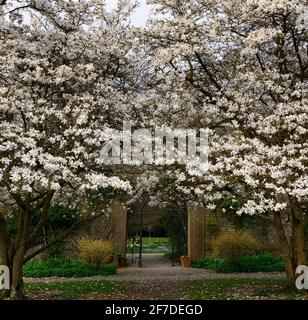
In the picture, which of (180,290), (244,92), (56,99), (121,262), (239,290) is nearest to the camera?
(56,99)

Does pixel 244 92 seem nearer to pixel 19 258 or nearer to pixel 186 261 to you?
pixel 19 258

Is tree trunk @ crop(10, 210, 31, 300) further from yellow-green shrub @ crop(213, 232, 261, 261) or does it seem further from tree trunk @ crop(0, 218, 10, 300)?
yellow-green shrub @ crop(213, 232, 261, 261)

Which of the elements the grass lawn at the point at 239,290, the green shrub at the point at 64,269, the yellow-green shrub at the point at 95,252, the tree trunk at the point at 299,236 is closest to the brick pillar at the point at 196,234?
the green shrub at the point at 64,269

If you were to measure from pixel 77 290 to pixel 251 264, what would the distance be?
7.91 meters

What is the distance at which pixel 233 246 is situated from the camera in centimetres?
1862

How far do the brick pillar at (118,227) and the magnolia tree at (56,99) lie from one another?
309 inches

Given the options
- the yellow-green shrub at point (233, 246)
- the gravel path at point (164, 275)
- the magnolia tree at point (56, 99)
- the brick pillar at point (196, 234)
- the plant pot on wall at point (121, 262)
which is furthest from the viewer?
the brick pillar at point (196, 234)

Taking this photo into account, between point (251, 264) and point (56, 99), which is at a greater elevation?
point (56, 99)

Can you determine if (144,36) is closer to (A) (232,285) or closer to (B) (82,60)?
(B) (82,60)

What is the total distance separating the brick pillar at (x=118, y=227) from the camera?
20.5 meters

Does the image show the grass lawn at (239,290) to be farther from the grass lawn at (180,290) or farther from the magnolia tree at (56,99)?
the magnolia tree at (56,99)

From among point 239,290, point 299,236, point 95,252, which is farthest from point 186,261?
point 299,236

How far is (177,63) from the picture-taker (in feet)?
39.7
